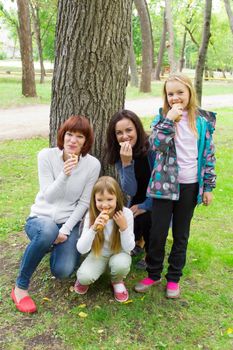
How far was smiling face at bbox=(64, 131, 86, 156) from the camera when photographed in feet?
10.8

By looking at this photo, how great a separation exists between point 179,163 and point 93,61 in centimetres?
109

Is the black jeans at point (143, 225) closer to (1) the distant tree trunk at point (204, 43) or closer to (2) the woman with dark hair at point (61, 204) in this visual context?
(2) the woman with dark hair at point (61, 204)

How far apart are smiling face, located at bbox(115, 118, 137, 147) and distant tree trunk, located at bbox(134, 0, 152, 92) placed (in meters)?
17.6

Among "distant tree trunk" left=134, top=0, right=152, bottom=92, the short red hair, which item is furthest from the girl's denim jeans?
"distant tree trunk" left=134, top=0, right=152, bottom=92

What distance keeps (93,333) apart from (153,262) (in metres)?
0.70

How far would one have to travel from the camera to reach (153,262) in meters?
3.36

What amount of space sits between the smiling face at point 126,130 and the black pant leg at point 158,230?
51cm

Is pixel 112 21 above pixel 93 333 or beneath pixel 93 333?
above

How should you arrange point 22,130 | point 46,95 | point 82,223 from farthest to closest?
point 46,95 < point 22,130 < point 82,223

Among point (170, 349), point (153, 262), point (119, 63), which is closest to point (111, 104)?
point (119, 63)

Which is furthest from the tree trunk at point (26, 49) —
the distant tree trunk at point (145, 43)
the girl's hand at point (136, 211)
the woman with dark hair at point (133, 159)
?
the girl's hand at point (136, 211)

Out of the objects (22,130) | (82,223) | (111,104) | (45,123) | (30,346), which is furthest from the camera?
(45,123)

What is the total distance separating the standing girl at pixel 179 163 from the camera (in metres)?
3.06

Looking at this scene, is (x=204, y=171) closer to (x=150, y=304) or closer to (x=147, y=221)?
(x=147, y=221)
